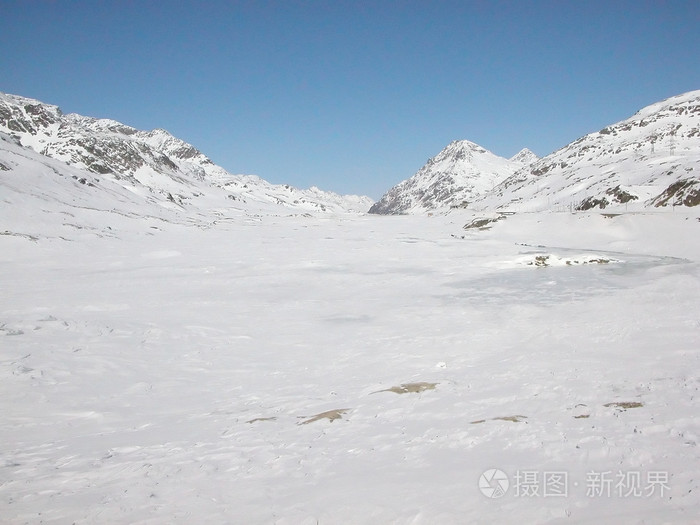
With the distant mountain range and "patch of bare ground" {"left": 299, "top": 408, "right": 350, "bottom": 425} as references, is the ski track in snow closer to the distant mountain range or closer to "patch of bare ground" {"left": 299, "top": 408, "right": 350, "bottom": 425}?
"patch of bare ground" {"left": 299, "top": 408, "right": 350, "bottom": 425}

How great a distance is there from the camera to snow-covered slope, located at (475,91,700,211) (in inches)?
1928

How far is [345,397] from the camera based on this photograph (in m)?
10.4

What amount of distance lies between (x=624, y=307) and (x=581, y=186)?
A: 7852 centimetres

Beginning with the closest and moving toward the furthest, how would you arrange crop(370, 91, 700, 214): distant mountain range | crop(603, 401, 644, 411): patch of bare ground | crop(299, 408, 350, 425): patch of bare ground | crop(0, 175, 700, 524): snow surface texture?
crop(0, 175, 700, 524): snow surface texture → crop(603, 401, 644, 411): patch of bare ground → crop(299, 408, 350, 425): patch of bare ground → crop(370, 91, 700, 214): distant mountain range

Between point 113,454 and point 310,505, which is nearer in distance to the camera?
point 310,505

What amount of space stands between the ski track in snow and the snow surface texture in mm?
54

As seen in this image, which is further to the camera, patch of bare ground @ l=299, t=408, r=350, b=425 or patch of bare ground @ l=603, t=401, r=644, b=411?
patch of bare ground @ l=299, t=408, r=350, b=425

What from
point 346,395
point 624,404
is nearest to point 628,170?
point 624,404

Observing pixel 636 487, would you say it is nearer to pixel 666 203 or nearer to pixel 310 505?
pixel 310 505

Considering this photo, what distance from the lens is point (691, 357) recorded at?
395 inches

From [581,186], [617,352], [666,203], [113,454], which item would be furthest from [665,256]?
[581,186]

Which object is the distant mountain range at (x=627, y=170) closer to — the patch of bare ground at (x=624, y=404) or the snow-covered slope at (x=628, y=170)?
the snow-covered slope at (x=628, y=170)

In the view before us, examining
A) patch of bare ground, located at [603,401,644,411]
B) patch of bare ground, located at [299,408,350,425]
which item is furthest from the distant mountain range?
patch of bare ground, located at [299,408,350,425]

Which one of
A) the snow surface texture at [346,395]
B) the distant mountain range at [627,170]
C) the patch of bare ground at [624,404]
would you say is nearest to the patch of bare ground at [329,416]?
the snow surface texture at [346,395]
